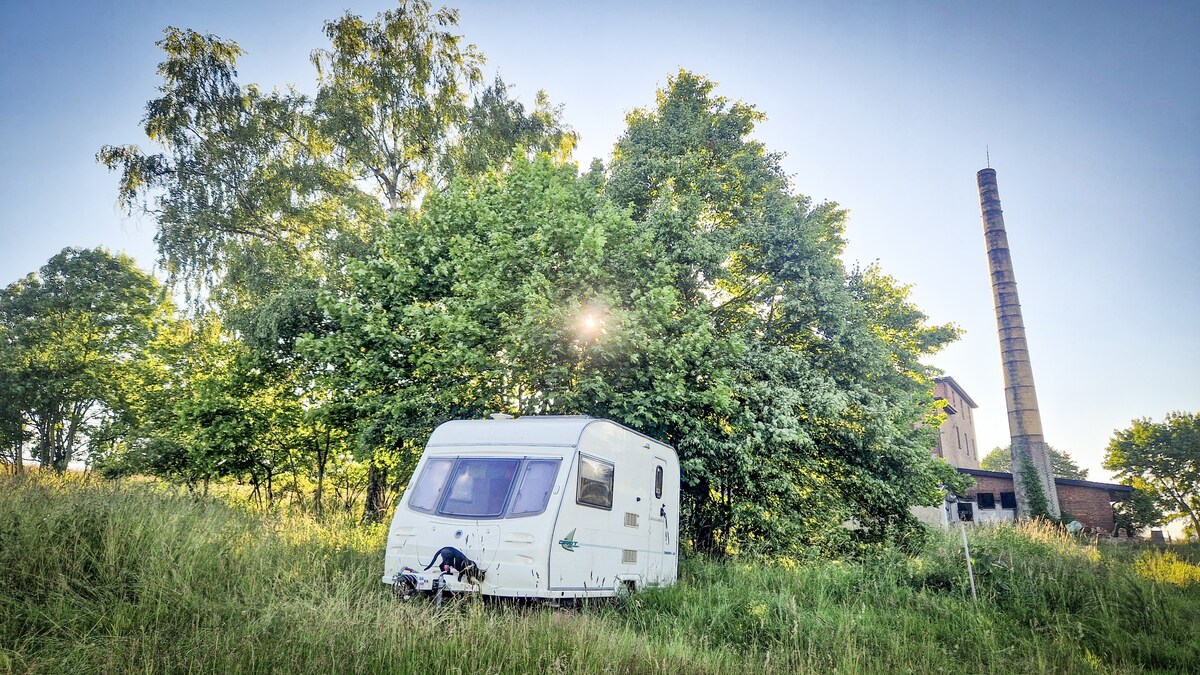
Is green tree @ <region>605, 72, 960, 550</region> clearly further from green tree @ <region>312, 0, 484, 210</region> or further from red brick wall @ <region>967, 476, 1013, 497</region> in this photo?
red brick wall @ <region>967, 476, 1013, 497</region>

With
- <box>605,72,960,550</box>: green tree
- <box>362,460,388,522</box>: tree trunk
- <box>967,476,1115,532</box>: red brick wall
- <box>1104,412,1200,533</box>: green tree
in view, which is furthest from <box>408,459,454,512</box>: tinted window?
<box>1104,412,1200,533</box>: green tree

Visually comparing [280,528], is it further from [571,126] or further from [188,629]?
[571,126]

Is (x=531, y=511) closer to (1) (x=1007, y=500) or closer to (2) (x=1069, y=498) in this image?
(1) (x=1007, y=500)

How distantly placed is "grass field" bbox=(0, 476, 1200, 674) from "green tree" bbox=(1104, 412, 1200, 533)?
1884 inches

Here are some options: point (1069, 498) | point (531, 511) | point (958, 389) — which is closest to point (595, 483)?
point (531, 511)

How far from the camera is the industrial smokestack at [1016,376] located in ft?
109

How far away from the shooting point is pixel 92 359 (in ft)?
108

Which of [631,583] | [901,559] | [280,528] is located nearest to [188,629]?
[280,528]

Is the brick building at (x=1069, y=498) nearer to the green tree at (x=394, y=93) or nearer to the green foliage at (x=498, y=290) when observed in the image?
the green foliage at (x=498, y=290)

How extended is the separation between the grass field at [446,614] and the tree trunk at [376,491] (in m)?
6.29

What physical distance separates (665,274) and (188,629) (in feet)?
38.7

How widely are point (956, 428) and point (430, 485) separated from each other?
54628 millimetres

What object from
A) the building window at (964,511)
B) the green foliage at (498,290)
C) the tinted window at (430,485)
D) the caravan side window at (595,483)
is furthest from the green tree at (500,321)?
the building window at (964,511)

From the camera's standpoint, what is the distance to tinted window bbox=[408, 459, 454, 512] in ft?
29.7
